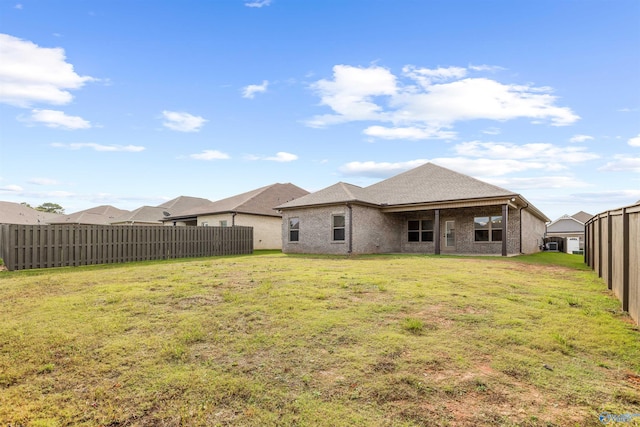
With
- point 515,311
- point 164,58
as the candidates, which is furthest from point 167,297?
point 164,58

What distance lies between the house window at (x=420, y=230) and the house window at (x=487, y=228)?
Result: 245 centimetres

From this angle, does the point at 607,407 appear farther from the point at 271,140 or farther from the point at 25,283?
the point at 271,140

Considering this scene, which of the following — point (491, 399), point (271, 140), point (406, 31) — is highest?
point (406, 31)

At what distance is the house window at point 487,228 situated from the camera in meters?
19.1

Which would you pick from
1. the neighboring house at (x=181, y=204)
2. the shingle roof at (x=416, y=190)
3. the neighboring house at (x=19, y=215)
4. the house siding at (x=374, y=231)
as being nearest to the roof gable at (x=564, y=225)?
the shingle roof at (x=416, y=190)

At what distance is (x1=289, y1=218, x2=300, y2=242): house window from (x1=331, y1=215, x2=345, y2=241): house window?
280 cm

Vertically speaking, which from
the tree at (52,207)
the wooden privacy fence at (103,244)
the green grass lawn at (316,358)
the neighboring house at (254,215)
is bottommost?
the green grass lawn at (316,358)

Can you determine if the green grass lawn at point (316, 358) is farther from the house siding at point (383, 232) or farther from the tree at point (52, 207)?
the tree at point (52, 207)

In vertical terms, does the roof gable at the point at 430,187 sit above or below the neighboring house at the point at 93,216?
above

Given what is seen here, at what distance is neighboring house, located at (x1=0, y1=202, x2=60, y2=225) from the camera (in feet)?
132

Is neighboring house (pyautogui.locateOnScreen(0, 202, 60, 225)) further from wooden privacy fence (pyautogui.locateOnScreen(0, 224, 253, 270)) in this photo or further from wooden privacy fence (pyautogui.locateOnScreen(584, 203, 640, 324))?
wooden privacy fence (pyautogui.locateOnScreen(584, 203, 640, 324))

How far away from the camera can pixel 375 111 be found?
17.2 metres

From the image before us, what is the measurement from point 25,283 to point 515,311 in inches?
457

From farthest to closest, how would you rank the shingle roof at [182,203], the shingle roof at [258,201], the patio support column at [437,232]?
the shingle roof at [182,203] → the shingle roof at [258,201] → the patio support column at [437,232]
